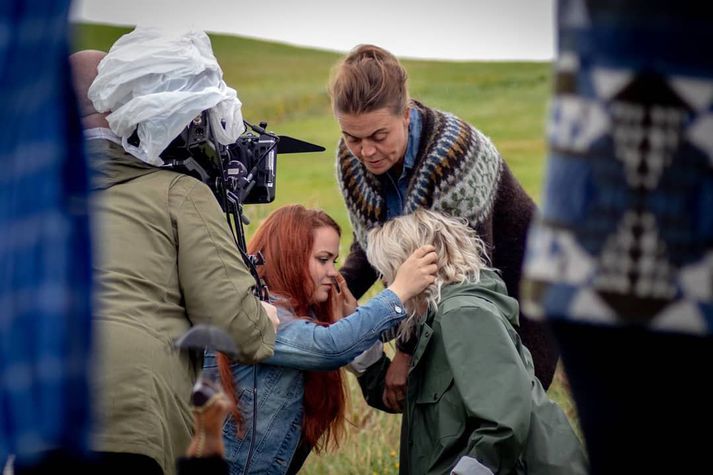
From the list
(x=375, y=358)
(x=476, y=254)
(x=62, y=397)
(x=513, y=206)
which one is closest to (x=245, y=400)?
(x=375, y=358)

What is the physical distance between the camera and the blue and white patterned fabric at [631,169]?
4.25ft

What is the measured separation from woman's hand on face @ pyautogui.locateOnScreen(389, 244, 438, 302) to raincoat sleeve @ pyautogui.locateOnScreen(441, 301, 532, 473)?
5.5 inches

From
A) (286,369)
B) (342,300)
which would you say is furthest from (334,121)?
(286,369)

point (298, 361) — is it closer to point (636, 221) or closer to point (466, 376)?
point (466, 376)

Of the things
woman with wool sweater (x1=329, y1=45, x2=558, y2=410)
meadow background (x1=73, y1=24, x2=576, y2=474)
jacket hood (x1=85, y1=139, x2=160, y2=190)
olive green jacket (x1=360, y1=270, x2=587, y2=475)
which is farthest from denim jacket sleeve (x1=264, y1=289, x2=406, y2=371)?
meadow background (x1=73, y1=24, x2=576, y2=474)

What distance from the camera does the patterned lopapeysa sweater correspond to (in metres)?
3.55

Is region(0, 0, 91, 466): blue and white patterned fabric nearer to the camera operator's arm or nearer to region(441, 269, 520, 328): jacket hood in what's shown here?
the camera operator's arm

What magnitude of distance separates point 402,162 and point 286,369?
2.50ft

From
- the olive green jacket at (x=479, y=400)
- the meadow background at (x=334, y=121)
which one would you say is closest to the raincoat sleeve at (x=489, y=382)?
the olive green jacket at (x=479, y=400)

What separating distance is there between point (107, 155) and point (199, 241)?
35 cm

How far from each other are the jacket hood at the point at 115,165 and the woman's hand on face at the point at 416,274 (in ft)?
3.10

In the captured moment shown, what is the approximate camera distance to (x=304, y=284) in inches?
146

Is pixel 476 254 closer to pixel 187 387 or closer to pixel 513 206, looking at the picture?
pixel 513 206

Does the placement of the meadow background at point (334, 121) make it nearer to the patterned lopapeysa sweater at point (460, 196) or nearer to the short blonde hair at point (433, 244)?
the patterned lopapeysa sweater at point (460, 196)
